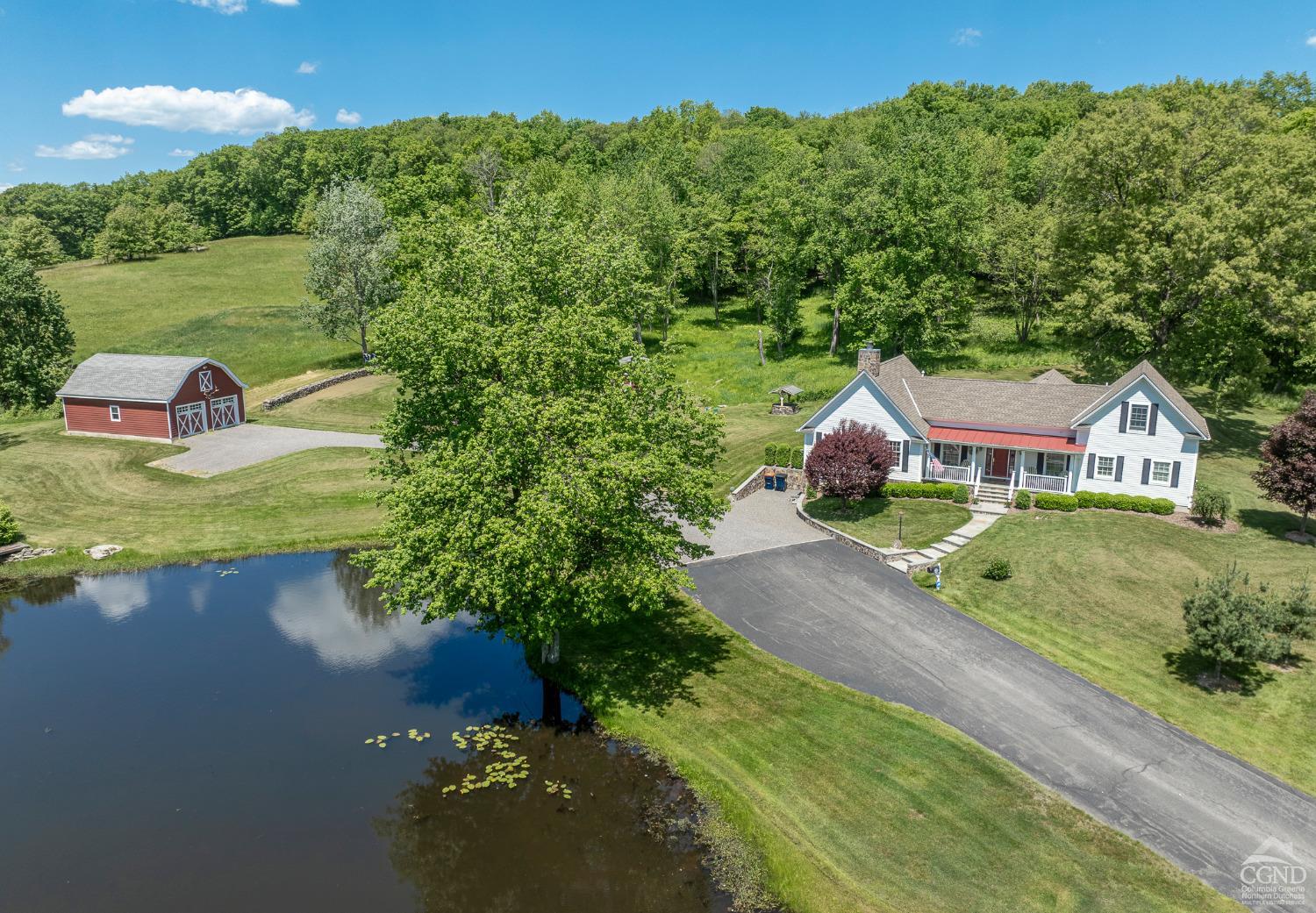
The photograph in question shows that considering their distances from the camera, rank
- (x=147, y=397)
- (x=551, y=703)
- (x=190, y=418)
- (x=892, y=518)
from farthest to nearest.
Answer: (x=190, y=418)
(x=147, y=397)
(x=892, y=518)
(x=551, y=703)

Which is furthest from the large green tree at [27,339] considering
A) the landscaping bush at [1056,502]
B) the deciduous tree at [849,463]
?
the landscaping bush at [1056,502]

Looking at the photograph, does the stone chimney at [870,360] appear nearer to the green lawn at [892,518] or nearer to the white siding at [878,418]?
the white siding at [878,418]

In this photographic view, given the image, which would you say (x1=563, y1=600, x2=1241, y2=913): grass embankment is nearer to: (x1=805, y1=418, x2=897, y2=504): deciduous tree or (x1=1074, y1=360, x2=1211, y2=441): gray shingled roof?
(x1=805, y1=418, x2=897, y2=504): deciduous tree

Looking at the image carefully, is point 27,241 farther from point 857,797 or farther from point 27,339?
point 857,797

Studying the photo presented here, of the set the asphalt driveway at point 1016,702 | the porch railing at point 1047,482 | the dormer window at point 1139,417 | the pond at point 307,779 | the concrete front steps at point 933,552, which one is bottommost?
the pond at point 307,779

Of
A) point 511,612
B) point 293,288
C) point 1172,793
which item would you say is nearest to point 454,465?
point 511,612

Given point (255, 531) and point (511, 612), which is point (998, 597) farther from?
point (255, 531)

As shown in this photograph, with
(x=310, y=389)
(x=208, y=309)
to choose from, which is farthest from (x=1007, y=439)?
(x=208, y=309)
